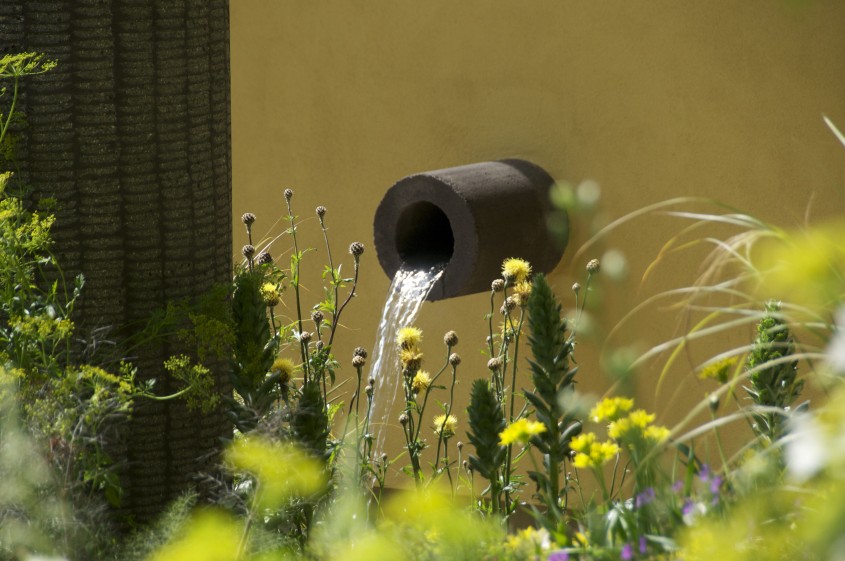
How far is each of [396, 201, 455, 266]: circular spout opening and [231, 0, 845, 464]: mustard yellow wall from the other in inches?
14.2

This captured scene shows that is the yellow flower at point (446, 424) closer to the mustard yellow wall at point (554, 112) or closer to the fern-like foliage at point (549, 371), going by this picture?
the fern-like foliage at point (549, 371)

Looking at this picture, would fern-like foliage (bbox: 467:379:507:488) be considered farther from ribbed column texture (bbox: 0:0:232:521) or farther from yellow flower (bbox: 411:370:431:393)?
yellow flower (bbox: 411:370:431:393)

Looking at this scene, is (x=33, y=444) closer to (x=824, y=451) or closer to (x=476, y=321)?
(x=824, y=451)

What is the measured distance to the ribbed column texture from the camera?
7.42ft

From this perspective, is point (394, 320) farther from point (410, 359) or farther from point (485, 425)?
point (485, 425)

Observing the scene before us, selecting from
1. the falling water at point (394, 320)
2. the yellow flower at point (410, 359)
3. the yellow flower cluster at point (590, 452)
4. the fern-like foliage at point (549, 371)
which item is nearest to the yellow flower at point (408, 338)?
the yellow flower at point (410, 359)

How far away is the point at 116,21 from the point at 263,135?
120 inches

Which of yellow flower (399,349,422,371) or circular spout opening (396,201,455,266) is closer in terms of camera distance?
yellow flower (399,349,422,371)

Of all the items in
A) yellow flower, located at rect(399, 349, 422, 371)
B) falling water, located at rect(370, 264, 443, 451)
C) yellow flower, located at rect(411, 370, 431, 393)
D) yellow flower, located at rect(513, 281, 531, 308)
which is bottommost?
falling water, located at rect(370, 264, 443, 451)

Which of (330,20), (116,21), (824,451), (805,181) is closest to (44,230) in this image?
(116,21)

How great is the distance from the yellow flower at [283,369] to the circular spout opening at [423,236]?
1775 millimetres

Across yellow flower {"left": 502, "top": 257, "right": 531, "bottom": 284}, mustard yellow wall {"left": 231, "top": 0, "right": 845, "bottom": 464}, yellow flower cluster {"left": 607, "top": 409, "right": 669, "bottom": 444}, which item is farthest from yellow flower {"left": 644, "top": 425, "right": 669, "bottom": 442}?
mustard yellow wall {"left": 231, "top": 0, "right": 845, "bottom": 464}

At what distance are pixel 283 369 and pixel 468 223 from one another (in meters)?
1.62

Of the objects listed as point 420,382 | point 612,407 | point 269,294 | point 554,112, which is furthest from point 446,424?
point 554,112
